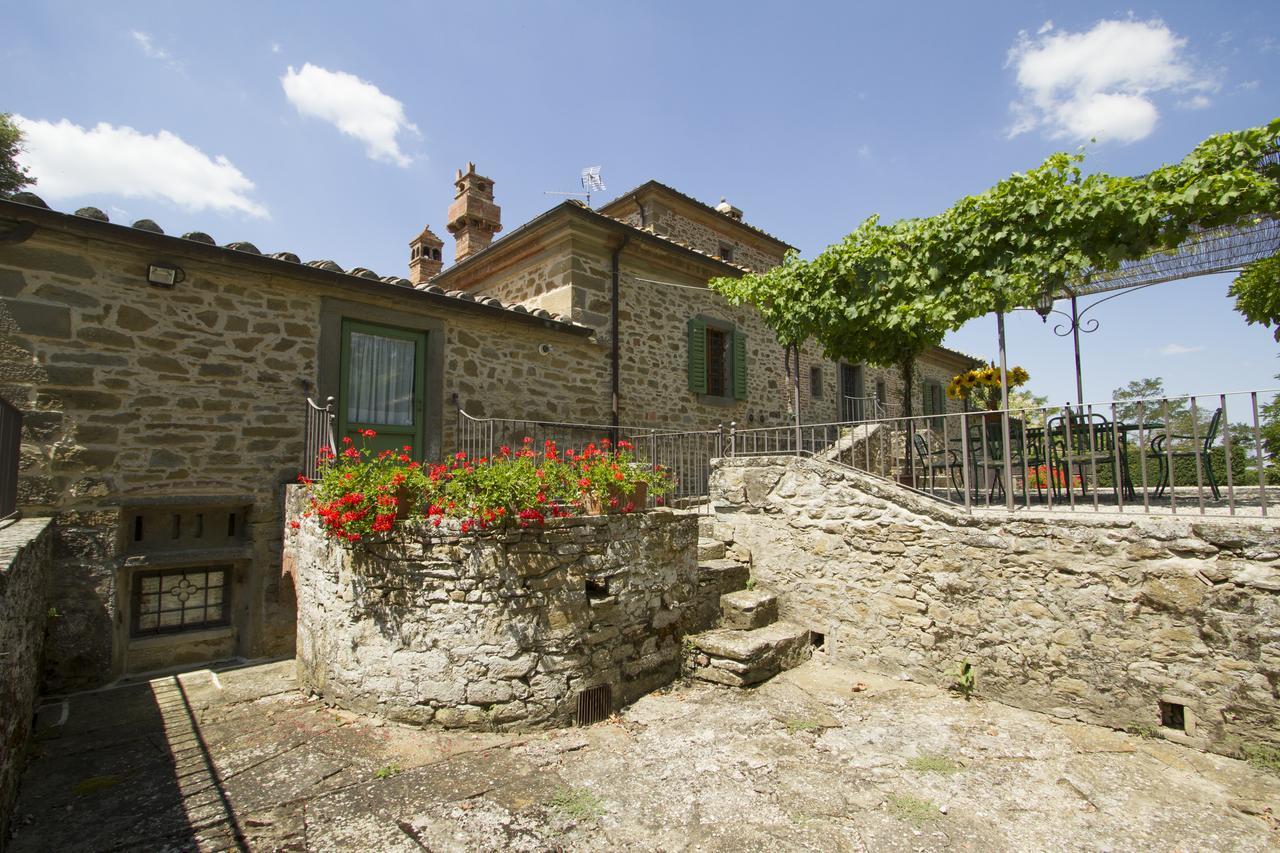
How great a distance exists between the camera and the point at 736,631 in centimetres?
586

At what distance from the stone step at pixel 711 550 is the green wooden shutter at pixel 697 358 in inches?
162

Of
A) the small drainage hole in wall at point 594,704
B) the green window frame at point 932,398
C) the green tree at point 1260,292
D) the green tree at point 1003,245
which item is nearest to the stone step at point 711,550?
the small drainage hole in wall at point 594,704

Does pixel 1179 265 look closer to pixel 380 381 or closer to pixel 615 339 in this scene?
pixel 615 339

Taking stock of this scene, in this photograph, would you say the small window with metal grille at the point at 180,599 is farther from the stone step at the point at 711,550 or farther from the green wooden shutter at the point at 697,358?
the green wooden shutter at the point at 697,358

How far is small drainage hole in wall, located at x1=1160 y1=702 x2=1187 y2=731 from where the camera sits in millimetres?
4246

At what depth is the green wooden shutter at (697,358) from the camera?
34.4 ft

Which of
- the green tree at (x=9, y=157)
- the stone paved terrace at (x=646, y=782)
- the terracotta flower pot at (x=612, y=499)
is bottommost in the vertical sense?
the stone paved terrace at (x=646, y=782)

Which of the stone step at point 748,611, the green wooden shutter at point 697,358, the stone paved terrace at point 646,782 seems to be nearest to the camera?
the stone paved terrace at point 646,782

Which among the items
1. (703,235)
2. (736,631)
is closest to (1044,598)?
(736,631)

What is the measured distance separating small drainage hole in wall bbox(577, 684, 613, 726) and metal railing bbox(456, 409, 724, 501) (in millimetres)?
2755

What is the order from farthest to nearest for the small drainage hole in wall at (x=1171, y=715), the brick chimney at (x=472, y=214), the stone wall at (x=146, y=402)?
the brick chimney at (x=472, y=214) < the stone wall at (x=146, y=402) < the small drainage hole in wall at (x=1171, y=715)

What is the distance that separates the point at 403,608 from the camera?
14.9ft

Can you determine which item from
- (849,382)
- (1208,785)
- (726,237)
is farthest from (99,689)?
(849,382)

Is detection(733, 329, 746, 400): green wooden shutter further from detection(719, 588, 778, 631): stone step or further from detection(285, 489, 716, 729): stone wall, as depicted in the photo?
detection(285, 489, 716, 729): stone wall
